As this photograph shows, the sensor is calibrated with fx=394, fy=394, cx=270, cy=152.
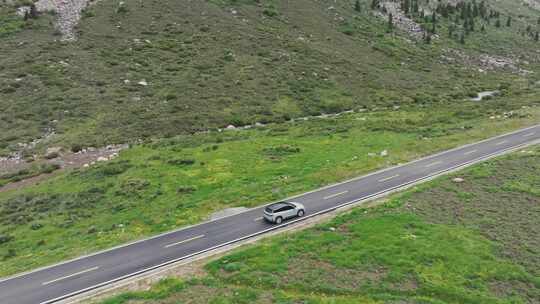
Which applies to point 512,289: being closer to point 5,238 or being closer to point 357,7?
point 5,238

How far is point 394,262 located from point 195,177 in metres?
23.4

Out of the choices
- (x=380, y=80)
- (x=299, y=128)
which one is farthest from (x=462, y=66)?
(x=299, y=128)

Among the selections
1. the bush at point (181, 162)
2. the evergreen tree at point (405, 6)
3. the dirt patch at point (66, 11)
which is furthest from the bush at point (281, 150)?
the evergreen tree at point (405, 6)

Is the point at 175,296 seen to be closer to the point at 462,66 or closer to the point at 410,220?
the point at 410,220

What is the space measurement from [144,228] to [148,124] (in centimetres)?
2989

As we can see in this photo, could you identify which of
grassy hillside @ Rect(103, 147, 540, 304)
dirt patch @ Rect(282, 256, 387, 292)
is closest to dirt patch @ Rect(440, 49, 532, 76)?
grassy hillside @ Rect(103, 147, 540, 304)

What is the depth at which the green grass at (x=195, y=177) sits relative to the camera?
29.7 metres

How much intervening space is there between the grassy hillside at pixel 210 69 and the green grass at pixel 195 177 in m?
9.13

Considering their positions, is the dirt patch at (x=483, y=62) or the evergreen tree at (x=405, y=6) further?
the evergreen tree at (x=405, y=6)

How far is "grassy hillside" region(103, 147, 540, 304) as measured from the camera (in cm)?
2011

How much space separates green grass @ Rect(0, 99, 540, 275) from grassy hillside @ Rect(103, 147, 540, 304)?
311 inches

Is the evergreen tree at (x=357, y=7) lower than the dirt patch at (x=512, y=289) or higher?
higher

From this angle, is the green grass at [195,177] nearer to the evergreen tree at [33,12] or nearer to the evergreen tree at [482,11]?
the evergreen tree at [33,12]

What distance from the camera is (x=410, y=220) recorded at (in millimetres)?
27328
